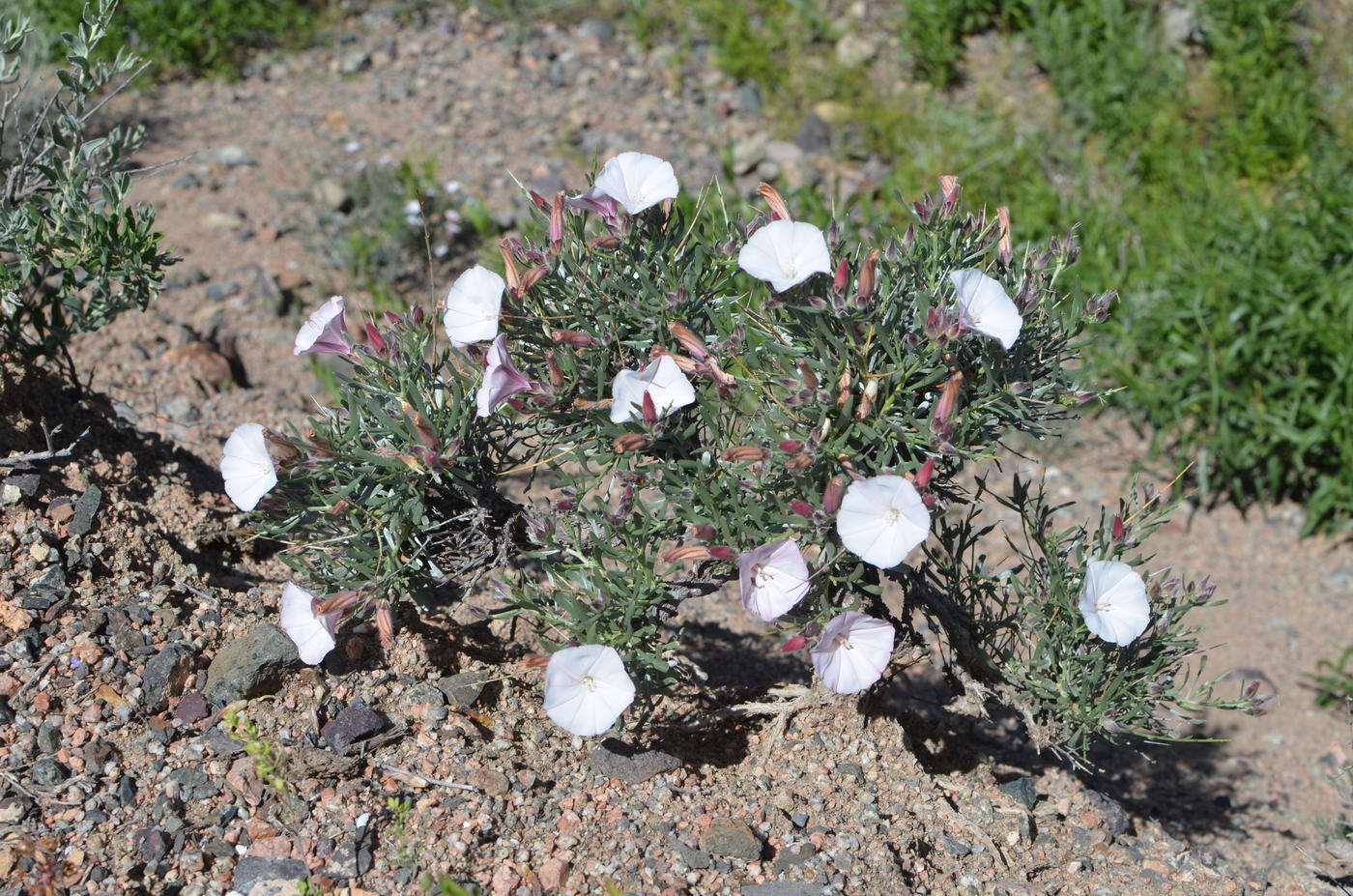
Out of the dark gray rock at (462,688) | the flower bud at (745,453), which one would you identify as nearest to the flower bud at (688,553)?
the flower bud at (745,453)

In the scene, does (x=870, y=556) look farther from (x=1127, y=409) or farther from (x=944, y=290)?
(x=1127, y=409)

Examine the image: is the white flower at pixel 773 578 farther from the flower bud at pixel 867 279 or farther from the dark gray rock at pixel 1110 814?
the dark gray rock at pixel 1110 814

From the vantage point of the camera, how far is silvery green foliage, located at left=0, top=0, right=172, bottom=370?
2684 millimetres

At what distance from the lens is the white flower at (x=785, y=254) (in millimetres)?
2096

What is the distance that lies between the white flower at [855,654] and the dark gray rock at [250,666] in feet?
3.51

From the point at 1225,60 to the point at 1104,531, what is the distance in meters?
4.32

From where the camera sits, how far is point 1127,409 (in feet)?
16.0

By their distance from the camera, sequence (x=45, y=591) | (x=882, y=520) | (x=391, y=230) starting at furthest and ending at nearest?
(x=391, y=230) → (x=45, y=591) → (x=882, y=520)

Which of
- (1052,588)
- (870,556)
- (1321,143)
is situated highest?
(870,556)

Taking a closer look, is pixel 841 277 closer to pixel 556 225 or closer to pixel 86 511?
pixel 556 225

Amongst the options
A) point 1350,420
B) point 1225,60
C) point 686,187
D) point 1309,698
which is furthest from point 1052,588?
point 1225,60

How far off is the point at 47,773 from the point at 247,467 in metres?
0.64

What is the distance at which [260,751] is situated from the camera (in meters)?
2.13

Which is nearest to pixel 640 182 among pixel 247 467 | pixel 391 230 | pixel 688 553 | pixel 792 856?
pixel 688 553
